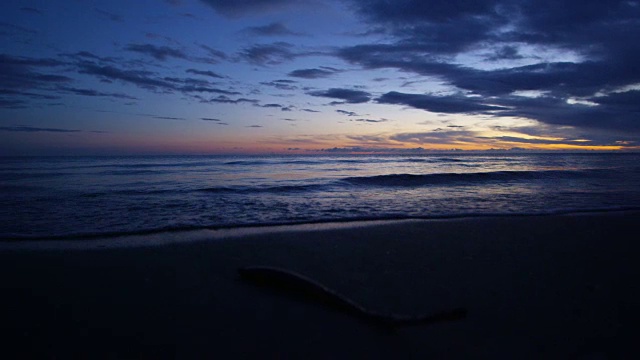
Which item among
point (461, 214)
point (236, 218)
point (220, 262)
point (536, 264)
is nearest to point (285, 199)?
point (236, 218)

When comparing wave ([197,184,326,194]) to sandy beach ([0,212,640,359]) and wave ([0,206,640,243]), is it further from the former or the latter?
sandy beach ([0,212,640,359])

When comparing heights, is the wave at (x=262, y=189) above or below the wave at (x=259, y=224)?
above

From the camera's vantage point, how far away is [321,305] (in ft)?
13.0

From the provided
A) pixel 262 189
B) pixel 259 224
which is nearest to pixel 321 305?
pixel 259 224

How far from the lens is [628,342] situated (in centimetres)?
324

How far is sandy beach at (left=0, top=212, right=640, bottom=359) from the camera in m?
3.20

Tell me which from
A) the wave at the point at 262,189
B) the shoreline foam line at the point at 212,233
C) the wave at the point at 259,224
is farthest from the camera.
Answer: the wave at the point at 262,189

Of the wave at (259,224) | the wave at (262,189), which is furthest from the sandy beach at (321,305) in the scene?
the wave at (262,189)

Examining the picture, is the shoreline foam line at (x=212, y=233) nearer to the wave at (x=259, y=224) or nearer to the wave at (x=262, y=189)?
the wave at (x=259, y=224)

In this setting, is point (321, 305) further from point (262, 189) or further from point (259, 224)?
point (262, 189)

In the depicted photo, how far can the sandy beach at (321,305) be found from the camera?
3.20 metres

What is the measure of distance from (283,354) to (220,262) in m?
2.72

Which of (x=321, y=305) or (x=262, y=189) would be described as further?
(x=262, y=189)

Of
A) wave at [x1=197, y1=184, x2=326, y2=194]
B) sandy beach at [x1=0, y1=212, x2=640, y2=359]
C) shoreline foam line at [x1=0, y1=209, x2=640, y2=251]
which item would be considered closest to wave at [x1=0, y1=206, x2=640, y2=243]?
shoreline foam line at [x1=0, y1=209, x2=640, y2=251]
